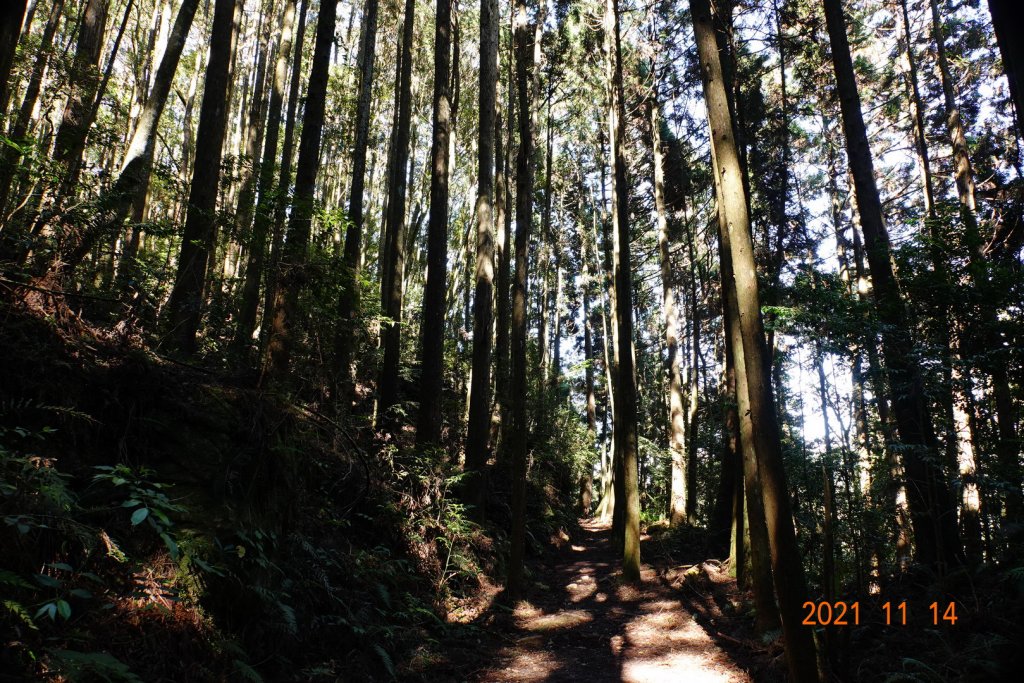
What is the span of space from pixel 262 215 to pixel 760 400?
5.53m

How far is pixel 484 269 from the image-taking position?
425 inches

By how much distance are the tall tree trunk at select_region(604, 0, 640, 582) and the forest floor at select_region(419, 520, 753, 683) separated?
896 millimetres

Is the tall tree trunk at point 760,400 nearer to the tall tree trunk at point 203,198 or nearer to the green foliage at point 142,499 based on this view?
the green foliage at point 142,499

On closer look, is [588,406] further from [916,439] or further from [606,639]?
[916,439]

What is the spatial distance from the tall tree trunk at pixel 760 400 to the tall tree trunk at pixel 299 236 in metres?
4.53

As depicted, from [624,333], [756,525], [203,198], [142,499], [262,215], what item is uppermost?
[203,198]

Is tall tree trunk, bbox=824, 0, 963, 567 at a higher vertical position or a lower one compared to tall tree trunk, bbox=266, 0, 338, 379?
Answer: lower

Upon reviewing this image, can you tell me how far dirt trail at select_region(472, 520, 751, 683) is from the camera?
5664mm

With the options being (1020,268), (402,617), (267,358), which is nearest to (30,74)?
(267,358)

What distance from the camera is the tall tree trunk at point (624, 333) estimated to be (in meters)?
9.66

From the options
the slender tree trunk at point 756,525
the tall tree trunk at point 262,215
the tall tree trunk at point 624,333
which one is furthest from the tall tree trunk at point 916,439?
the tall tree trunk at point 262,215

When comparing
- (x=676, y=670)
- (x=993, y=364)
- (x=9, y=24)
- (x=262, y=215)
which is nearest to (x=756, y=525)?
(x=676, y=670)

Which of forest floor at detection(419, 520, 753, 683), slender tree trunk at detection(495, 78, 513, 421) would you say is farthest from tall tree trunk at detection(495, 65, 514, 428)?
forest floor at detection(419, 520, 753, 683)

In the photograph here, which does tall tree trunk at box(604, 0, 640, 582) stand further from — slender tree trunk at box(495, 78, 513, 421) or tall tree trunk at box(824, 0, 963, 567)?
tall tree trunk at box(824, 0, 963, 567)
